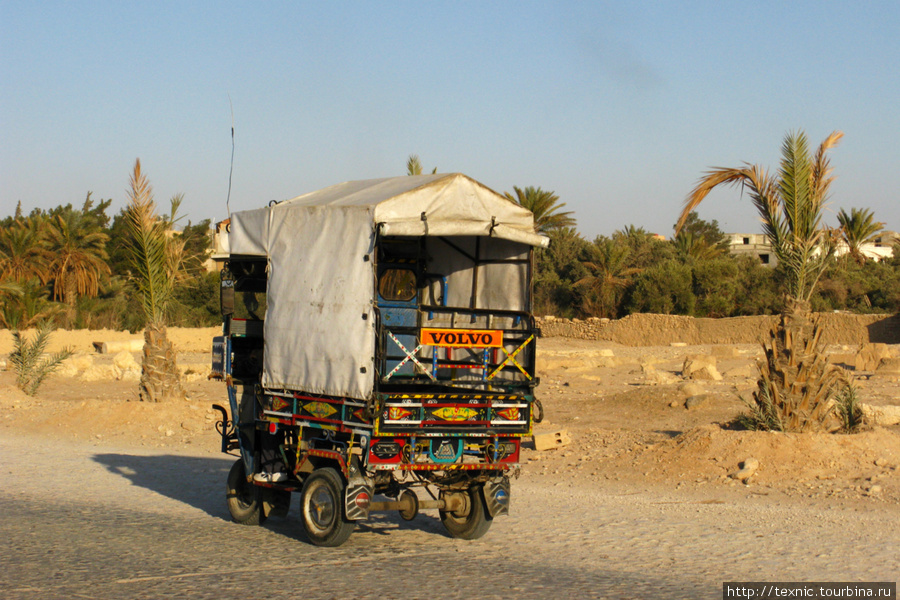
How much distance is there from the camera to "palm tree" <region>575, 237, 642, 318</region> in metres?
57.6

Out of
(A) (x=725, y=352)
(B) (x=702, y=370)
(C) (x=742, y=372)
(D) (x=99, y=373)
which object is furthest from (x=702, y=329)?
(D) (x=99, y=373)

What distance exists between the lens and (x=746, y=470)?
12141 millimetres

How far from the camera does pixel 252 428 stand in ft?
30.7

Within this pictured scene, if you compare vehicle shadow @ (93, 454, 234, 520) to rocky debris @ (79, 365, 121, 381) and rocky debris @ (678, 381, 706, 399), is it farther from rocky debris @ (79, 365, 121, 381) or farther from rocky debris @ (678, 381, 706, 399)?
rocky debris @ (79, 365, 121, 381)

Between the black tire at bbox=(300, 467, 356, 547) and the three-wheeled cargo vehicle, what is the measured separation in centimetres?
2

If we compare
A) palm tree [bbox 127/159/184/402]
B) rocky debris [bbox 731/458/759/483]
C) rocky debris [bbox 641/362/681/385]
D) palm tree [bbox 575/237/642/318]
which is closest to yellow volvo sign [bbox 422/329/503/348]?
rocky debris [bbox 731/458/759/483]

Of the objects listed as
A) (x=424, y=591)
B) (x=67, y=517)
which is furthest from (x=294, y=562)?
(x=67, y=517)

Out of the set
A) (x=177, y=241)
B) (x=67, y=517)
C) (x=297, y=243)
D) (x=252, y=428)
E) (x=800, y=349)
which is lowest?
(x=67, y=517)

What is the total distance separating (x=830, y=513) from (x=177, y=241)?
14153 millimetres

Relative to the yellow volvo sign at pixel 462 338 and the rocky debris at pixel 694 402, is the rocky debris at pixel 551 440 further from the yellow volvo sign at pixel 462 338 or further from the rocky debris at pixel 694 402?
the yellow volvo sign at pixel 462 338

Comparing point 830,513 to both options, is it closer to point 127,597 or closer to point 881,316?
point 127,597

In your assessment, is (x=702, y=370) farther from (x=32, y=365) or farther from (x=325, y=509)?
(x=325, y=509)

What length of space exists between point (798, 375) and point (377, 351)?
7.50 metres

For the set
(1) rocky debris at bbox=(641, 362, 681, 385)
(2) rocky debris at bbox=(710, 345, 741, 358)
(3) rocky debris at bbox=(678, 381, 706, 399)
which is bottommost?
(3) rocky debris at bbox=(678, 381, 706, 399)
